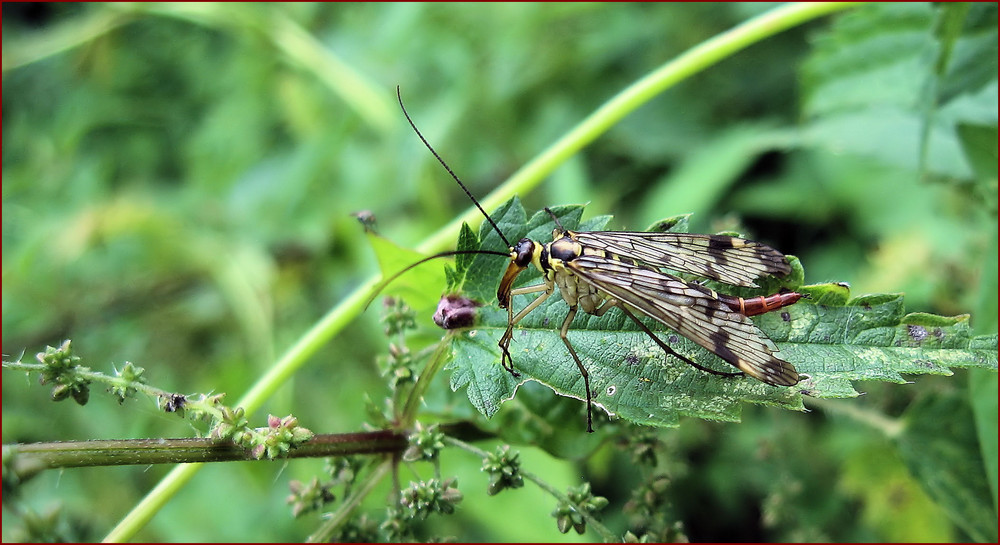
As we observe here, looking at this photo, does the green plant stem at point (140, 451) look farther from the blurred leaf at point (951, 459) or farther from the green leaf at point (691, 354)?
the blurred leaf at point (951, 459)

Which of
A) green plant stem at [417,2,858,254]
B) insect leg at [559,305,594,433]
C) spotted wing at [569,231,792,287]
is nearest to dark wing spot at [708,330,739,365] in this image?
spotted wing at [569,231,792,287]

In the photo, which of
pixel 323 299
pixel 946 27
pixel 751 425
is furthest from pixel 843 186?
pixel 323 299

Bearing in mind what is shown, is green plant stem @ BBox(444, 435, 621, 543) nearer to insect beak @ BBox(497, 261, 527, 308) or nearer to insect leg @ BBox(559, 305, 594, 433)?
insect leg @ BBox(559, 305, 594, 433)

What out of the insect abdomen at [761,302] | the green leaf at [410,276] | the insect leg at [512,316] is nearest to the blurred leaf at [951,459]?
the insect abdomen at [761,302]

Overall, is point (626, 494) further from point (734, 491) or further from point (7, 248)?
point (7, 248)

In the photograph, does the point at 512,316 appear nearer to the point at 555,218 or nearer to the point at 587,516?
the point at 555,218

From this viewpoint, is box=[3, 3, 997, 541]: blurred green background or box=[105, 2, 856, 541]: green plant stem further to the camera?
box=[3, 3, 997, 541]: blurred green background

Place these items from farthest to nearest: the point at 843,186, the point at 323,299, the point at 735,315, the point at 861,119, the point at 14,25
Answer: the point at 14,25 → the point at 323,299 → the point at 843,186 → the point at 861,119 → the point at 735,315
